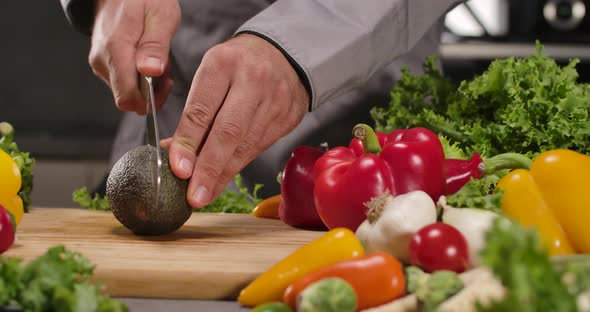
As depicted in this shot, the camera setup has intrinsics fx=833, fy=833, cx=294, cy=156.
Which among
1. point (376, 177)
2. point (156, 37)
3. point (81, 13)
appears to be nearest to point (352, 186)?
point (376, 177)

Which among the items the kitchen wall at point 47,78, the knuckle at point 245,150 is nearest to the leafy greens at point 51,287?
the knuckle at point 245,150

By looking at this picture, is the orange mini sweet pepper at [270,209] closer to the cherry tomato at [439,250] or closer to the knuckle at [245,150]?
the knuckle at [245,150]

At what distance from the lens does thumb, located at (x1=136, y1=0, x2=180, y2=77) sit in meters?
1.84

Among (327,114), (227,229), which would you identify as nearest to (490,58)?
(327,114)

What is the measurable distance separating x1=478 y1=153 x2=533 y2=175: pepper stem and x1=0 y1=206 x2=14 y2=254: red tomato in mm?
851

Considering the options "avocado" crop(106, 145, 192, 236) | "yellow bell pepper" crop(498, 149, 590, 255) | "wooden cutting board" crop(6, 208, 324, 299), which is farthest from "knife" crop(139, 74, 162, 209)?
"yellow bell pepper" crop(498, 149, 590, 255)

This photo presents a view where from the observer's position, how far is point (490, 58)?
11.4 ft

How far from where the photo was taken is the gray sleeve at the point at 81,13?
2.26 meters

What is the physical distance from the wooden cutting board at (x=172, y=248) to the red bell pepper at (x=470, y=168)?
31 cm

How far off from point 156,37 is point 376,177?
0.66 m

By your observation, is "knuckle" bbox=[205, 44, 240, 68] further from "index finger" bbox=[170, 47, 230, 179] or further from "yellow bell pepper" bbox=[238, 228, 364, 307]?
"yellow bell pepper" bbox=[238, 228, 364, 307]

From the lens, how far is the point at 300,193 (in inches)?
73.9

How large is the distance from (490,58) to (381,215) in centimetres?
230

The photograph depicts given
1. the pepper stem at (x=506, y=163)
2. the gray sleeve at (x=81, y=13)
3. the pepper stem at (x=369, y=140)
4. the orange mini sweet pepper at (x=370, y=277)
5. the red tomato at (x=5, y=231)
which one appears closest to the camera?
the orange mini sweet pepper at (x=370, y=277)
